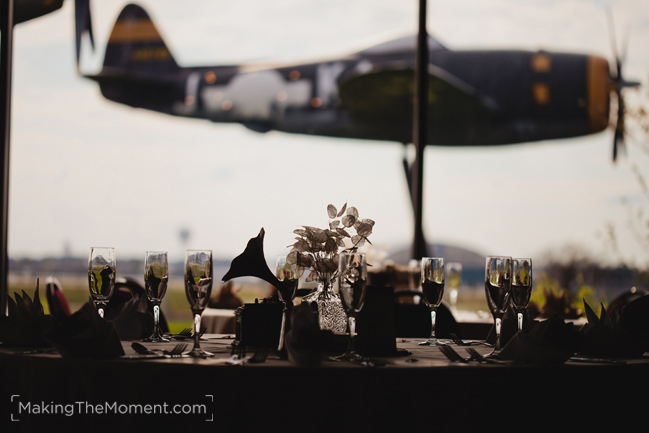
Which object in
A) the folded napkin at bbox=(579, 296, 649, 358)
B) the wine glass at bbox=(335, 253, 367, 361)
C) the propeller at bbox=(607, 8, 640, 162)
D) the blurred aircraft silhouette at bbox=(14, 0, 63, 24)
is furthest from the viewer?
the propeller at bbox=(607, 8, 640, 162)

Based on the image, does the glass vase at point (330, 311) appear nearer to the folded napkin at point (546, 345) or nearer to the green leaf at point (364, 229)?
the green leaf at point (364, 229)

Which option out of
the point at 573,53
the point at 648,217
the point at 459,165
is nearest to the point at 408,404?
the point at 648,217

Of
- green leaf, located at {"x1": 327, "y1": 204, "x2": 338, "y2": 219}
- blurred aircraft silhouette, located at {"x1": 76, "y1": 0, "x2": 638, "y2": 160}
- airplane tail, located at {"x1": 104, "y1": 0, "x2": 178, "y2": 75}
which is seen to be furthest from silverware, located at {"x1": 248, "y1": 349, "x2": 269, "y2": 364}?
airplane tail, located at {"x1": 104, "y1": 0, "x2": 178, "y2": 75}

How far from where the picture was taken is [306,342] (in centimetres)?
110

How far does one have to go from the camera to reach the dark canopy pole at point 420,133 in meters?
4.17

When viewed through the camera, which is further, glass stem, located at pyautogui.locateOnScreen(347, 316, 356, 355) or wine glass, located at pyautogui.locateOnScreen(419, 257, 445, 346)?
wine glass, located at pyautogui.locateOnScreen(419, 257, 445, 346)

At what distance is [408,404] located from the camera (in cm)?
108

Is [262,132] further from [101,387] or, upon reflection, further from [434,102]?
[101,387]

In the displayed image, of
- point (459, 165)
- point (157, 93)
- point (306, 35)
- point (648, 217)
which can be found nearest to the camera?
point (648, 217)

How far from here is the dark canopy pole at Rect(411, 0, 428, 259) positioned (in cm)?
417

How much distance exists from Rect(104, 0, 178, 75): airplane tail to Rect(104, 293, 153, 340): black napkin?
1233cm

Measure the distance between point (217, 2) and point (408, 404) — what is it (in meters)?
7.64

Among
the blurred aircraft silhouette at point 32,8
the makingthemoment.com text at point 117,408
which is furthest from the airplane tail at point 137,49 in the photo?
the makingthemoment.com text at point 117,408

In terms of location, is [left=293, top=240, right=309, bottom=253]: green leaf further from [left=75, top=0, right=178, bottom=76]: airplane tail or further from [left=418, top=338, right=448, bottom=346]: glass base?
[left=75, top=0, right=178, bottom=76]: airplane tail
